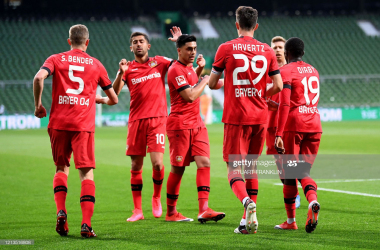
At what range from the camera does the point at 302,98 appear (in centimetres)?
525

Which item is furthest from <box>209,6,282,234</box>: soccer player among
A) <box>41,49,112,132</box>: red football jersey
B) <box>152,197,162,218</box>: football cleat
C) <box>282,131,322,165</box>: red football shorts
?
<box>152,197,162,218</box>: football cleat

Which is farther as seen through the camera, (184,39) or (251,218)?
(184,39)

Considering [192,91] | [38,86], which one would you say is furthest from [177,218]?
[38,86]

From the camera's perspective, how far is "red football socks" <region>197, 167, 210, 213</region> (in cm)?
564

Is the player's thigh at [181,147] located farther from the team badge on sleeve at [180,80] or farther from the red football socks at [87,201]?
the red football socks at [87,201]

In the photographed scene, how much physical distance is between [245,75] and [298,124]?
836 millimetres

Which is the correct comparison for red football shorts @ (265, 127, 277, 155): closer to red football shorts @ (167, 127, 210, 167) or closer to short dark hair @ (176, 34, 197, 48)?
red football shorts @ (167, 127, 210, 167)

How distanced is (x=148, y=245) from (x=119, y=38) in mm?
32533

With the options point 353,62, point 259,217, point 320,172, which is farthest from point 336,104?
point 259,217

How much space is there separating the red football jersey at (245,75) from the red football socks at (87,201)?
4.86 feet

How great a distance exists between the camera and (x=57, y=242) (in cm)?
465

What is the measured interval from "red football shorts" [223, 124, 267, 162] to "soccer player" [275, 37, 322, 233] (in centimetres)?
33

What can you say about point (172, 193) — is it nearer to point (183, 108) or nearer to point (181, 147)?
point (181, 147)

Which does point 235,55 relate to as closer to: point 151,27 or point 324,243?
point 324,243
